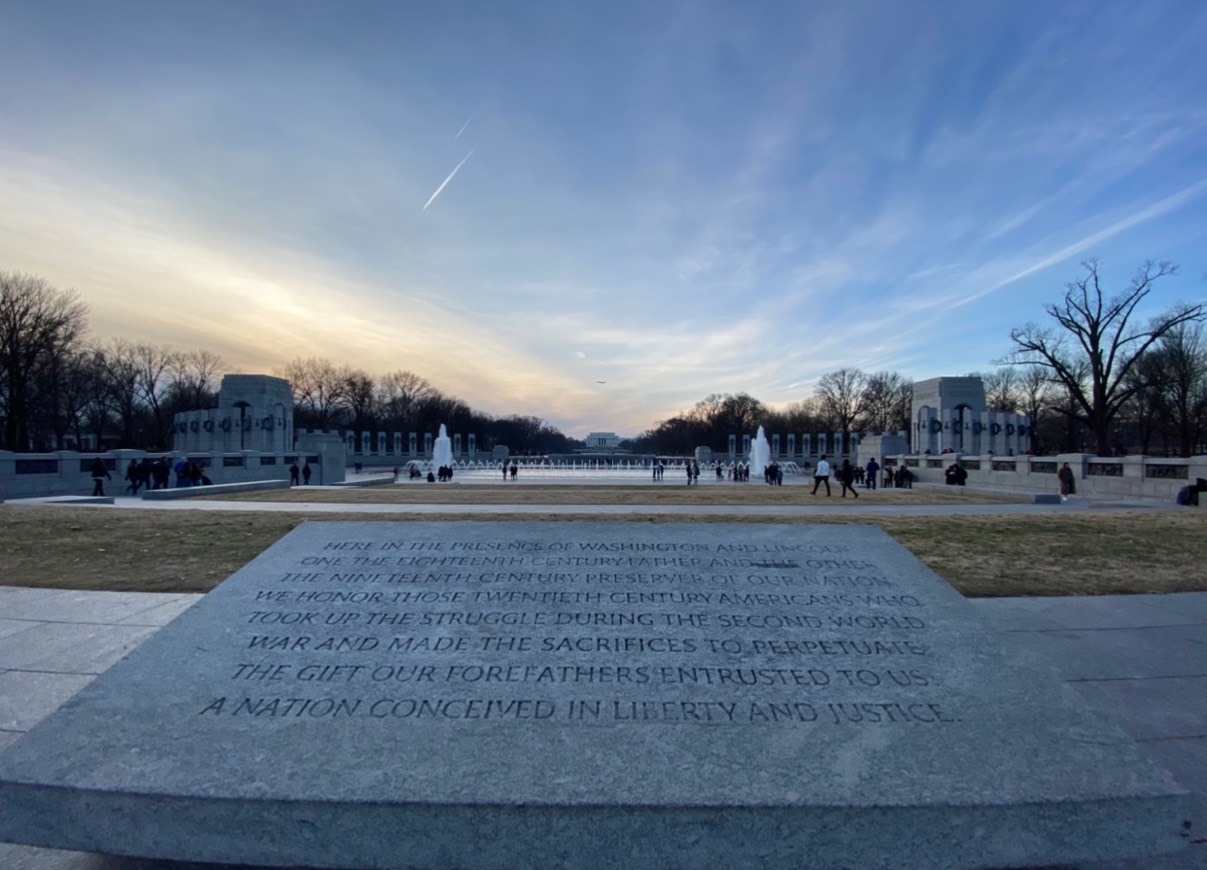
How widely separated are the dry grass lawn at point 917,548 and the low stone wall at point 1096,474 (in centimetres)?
1008

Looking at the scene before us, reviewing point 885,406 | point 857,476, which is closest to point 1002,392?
point 885,406

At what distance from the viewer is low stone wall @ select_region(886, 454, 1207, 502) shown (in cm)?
2473

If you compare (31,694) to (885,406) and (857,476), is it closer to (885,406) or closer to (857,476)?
(857,476)

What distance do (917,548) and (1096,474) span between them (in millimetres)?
22720

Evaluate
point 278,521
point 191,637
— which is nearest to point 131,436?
point 278,521

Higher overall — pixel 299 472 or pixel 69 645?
pixel 299 472

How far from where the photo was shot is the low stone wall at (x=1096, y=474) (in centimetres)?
2473

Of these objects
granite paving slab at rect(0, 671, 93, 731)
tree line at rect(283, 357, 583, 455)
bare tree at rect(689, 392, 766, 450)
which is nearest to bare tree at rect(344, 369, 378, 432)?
tree line at rect(283, 357, 583, 455)

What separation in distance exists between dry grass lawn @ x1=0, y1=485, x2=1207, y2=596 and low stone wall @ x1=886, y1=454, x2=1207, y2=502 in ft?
33.1

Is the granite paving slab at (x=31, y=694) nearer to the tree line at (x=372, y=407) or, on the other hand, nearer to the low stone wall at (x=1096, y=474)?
the low stone wall at (x=1096, y=474)

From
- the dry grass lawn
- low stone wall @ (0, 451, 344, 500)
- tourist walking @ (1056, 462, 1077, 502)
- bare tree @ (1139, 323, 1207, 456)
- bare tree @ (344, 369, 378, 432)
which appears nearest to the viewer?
the dry grass lawn

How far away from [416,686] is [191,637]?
66.7 inches

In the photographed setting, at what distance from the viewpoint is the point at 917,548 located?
461 inches

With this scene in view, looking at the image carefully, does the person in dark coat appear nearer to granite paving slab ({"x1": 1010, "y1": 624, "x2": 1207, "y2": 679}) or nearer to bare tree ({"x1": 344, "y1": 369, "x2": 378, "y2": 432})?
granite paving slab ({"x1": 1010, "y1": 624, "x2": 1207, "y2": 679})
